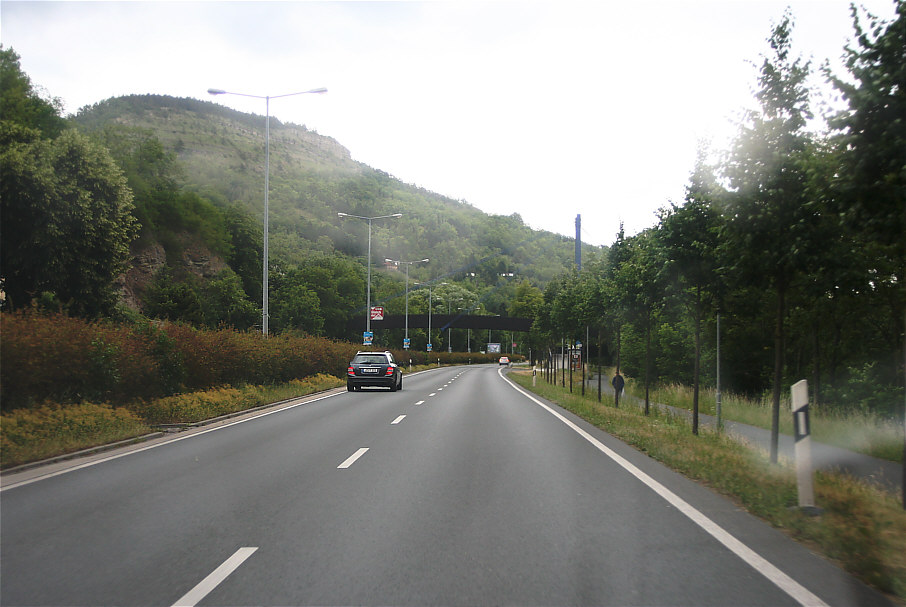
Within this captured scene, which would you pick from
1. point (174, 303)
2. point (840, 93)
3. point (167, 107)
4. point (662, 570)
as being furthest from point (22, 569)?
point (167, 107)

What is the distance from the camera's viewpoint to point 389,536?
6.01 meters

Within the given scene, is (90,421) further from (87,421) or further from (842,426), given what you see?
(842,426)

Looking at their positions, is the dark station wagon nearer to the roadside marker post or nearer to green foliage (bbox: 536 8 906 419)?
green foliage (bbox: 536 8 906 419)

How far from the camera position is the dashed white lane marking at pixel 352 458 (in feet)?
32.7

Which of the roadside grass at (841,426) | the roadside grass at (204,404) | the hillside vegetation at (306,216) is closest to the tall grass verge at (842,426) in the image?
the roadside grass at (841,426)

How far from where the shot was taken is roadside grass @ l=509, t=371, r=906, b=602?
17.2ft

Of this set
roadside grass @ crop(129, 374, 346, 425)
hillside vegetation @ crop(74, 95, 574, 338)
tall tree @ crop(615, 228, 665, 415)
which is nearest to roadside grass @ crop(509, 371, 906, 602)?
tall tree @ crop(615, 228, 665, 415)

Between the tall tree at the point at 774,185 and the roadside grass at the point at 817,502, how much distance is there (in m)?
A: 1.25

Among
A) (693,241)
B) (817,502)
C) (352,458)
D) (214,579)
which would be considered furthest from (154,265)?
(817,502)

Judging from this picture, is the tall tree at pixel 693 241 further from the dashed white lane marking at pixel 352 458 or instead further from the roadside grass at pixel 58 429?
the roadside grass at pixel 58 429

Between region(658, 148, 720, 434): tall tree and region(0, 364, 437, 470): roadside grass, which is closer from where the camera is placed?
region(0, 364, 437, 470): roadside grass

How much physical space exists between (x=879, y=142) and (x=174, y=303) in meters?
71.2

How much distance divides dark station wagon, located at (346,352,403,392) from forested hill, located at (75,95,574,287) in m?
70.3

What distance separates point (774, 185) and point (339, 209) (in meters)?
131
